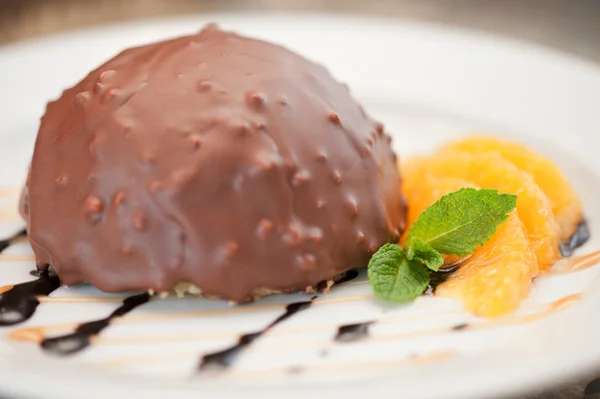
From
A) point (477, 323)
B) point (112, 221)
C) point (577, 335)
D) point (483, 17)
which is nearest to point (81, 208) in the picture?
point (112, 221)

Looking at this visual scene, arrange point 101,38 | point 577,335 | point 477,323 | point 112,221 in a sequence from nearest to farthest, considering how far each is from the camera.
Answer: point 577,335, point 477,323, point 112,221, point 101,38

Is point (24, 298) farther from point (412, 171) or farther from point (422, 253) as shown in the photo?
point (412, 171)

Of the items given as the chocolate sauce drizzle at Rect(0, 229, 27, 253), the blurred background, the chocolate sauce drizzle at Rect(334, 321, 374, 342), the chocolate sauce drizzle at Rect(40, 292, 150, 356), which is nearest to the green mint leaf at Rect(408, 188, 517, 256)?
the chocolate sauce drizzle at Rect(334, 321, 374, 342)

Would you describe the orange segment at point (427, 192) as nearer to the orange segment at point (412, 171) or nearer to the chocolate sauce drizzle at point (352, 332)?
the orange segment at point (412, 171)

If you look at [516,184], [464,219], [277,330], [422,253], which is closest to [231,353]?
[277,330]

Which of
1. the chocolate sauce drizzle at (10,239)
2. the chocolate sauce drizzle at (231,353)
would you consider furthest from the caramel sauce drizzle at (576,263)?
the chocolate sauce drizzle at (10,239)

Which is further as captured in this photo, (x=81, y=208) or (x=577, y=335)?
(x=81, y=208)

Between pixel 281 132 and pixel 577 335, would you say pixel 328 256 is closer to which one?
pixel 281 132
